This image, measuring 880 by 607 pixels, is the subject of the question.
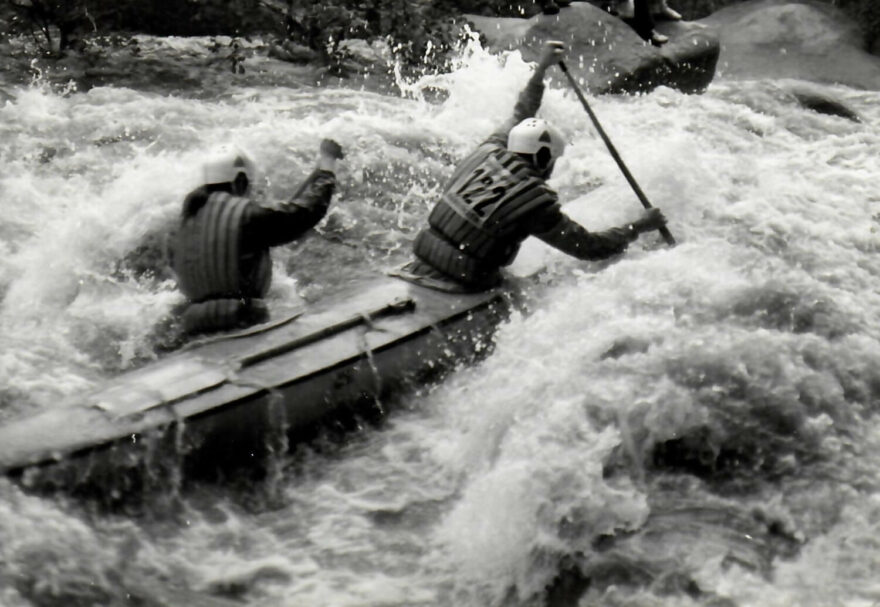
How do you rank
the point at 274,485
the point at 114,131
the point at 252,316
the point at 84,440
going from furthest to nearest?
1. the point at 114,131
2. the point at 252,316
3. the point at 274,485
4. the point at 84,440

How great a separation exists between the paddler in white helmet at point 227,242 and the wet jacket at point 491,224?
2.12 ft

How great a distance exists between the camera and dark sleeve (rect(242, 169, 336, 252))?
4.80 metres

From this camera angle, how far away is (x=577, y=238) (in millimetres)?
5230

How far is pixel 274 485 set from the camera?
14.3ft

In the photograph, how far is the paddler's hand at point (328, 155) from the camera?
516 cm

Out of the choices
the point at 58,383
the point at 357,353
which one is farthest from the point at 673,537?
the point at 58,383

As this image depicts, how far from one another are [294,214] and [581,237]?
136 centimetres

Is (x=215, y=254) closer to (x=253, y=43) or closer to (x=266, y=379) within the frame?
(x=266, y=379)

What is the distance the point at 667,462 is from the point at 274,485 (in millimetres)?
1566

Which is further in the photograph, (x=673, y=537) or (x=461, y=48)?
(x=461, y=48)

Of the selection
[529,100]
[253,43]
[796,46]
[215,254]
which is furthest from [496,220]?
[796,46]

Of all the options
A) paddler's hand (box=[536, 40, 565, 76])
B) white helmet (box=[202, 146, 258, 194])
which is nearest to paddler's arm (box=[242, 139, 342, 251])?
white helmet (box=[202, 146, 258, 194])

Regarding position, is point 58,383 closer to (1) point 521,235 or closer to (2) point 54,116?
(1) point 521,235

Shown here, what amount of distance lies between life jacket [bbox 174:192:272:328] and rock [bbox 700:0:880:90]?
297 inches
